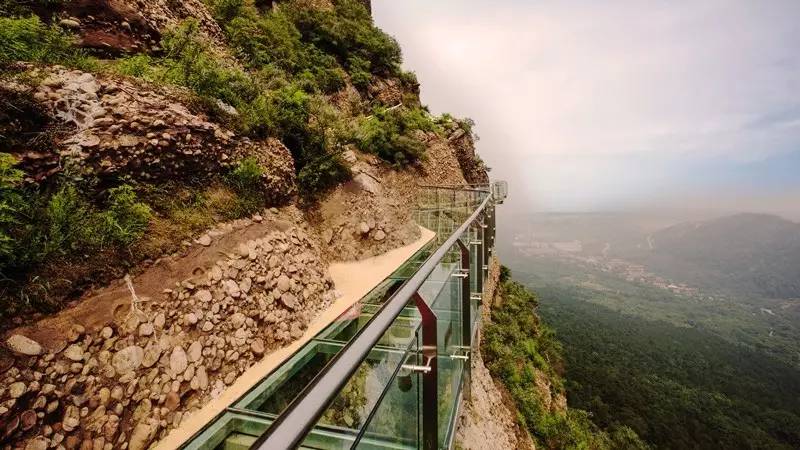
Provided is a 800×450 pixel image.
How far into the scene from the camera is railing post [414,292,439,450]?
1.77m

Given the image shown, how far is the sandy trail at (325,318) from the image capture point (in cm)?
429

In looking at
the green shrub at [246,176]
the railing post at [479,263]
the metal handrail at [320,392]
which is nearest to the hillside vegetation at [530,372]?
the railing post at [479,263]

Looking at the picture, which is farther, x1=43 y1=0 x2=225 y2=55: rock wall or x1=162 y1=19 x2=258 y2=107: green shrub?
x1=162 y1=19 x2=258 y2=107: green shrub

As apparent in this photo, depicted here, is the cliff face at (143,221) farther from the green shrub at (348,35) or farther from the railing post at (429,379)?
the green shrub at (348,35)

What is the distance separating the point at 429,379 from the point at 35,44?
7.21 m

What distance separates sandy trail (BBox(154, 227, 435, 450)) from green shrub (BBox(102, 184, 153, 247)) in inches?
95.9

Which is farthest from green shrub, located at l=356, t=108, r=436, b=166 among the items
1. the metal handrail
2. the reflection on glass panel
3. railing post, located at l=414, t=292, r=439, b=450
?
the metal handrail

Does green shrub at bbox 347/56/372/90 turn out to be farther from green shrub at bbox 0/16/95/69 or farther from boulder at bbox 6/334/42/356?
boulder at bbox 6/334/42/356

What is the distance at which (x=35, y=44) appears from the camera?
5.25 metres

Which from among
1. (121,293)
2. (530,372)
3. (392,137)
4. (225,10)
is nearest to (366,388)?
(121,293)

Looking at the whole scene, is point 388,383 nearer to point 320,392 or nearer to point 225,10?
point 320,392

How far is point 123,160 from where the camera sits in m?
5.31

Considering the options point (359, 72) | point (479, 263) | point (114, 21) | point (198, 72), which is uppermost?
point (359, 72)

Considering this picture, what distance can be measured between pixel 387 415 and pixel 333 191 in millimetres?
9233
